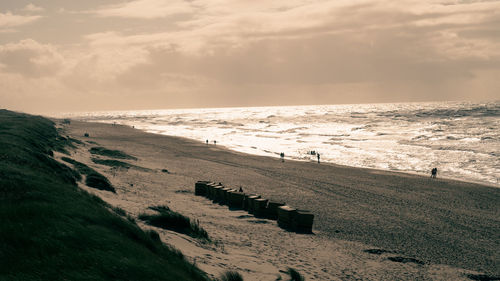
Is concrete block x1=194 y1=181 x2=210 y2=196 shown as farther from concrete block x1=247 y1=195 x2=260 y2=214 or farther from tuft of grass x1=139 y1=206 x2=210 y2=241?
tuft of grass x1=139 y1=206 x2=210 y2=241

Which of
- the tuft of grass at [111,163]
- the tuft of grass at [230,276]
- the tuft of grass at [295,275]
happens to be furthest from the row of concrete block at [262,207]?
the tuft of grass at [111,163]

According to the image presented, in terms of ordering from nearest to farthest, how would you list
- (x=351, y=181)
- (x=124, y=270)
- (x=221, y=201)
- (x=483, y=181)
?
(x=124, y=270), (x=221, y=201), (x=351, y=181), (x=483, y=181)

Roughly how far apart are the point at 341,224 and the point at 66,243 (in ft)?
54.3

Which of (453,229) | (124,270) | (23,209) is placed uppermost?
(23,209)

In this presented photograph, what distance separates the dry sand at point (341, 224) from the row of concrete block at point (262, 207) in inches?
22.5

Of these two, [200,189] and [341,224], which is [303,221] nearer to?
[341,224]

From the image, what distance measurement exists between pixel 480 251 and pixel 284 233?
884 centimetres

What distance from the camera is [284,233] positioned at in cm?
1881

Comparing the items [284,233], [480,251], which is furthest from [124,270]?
[480,251]

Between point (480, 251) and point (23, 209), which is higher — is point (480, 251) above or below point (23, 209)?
below

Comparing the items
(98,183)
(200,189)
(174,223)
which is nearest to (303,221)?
(174,223)

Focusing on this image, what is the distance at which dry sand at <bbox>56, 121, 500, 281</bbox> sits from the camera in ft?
47.1

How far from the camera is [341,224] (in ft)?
71.6

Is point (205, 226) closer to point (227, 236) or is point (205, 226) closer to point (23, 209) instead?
point (227, 236)
